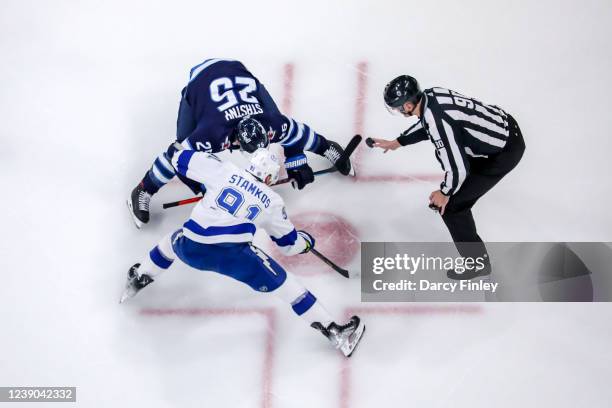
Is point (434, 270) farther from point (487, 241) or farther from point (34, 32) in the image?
point (34, 32)

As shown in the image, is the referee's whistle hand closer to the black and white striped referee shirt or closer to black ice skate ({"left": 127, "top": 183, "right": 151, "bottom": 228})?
the black and white striped referee shirt

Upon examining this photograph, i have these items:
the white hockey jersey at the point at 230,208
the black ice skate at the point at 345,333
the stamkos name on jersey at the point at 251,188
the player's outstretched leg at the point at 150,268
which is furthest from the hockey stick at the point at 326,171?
the black ice skate at the point at 345,333

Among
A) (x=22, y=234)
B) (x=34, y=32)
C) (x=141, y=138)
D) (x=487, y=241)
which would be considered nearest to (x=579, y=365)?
(x=487, y=241)

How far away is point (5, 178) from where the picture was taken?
5719mm

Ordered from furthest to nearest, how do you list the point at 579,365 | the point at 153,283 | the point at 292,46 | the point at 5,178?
the point at 292,46
the point at 5,178
the point at 153,283
the point at 579,365

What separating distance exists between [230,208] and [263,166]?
0.29 m

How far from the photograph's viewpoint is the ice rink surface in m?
4.96

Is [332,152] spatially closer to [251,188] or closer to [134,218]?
[251,188]

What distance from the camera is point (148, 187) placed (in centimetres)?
537

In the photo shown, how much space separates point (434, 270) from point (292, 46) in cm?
201

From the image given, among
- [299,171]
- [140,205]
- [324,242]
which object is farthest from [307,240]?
[140,205]

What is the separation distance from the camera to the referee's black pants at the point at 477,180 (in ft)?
15.9

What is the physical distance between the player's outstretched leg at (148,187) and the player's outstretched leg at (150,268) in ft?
1.35

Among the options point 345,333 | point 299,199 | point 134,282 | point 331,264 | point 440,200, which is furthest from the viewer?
point 299,199
